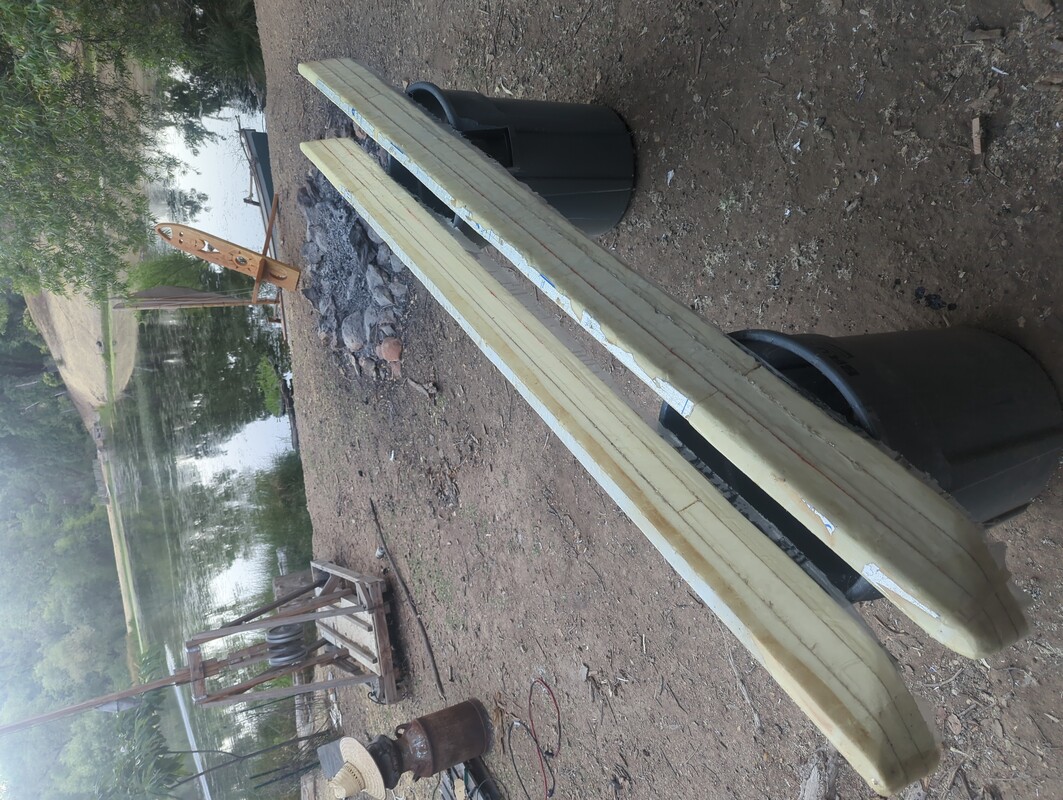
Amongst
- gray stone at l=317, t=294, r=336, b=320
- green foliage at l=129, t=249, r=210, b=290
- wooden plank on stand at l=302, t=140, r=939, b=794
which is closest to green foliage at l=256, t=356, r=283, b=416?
green foliage at l=129, t=249, r=210, b=290

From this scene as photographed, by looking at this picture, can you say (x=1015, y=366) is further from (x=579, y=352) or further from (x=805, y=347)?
(x=579, y=352)

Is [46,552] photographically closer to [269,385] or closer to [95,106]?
[269,385]

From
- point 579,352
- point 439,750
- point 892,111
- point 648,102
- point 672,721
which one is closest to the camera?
point 579,352

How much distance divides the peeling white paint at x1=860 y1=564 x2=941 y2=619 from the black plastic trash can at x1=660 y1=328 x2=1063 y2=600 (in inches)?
8.4

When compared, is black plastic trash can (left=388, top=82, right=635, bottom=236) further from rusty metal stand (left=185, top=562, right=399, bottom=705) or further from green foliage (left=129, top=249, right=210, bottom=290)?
green foliage (left=129, top=249, right=210, bottom=290)

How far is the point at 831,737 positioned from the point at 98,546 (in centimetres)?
1050

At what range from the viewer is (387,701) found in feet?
12.3

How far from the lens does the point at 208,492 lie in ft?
24.3

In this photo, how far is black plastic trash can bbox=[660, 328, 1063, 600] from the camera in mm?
851

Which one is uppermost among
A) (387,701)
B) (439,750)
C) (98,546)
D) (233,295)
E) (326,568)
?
(233,295)

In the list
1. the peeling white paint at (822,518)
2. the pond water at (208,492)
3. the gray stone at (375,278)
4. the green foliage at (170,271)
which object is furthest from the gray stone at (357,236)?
the peeling white paint at (822,518)

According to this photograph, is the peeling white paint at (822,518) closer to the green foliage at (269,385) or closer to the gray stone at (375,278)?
the gray stone at (375,278)

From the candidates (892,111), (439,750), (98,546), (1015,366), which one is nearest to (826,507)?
(1015,366)

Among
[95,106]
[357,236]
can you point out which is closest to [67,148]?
[95,106]
